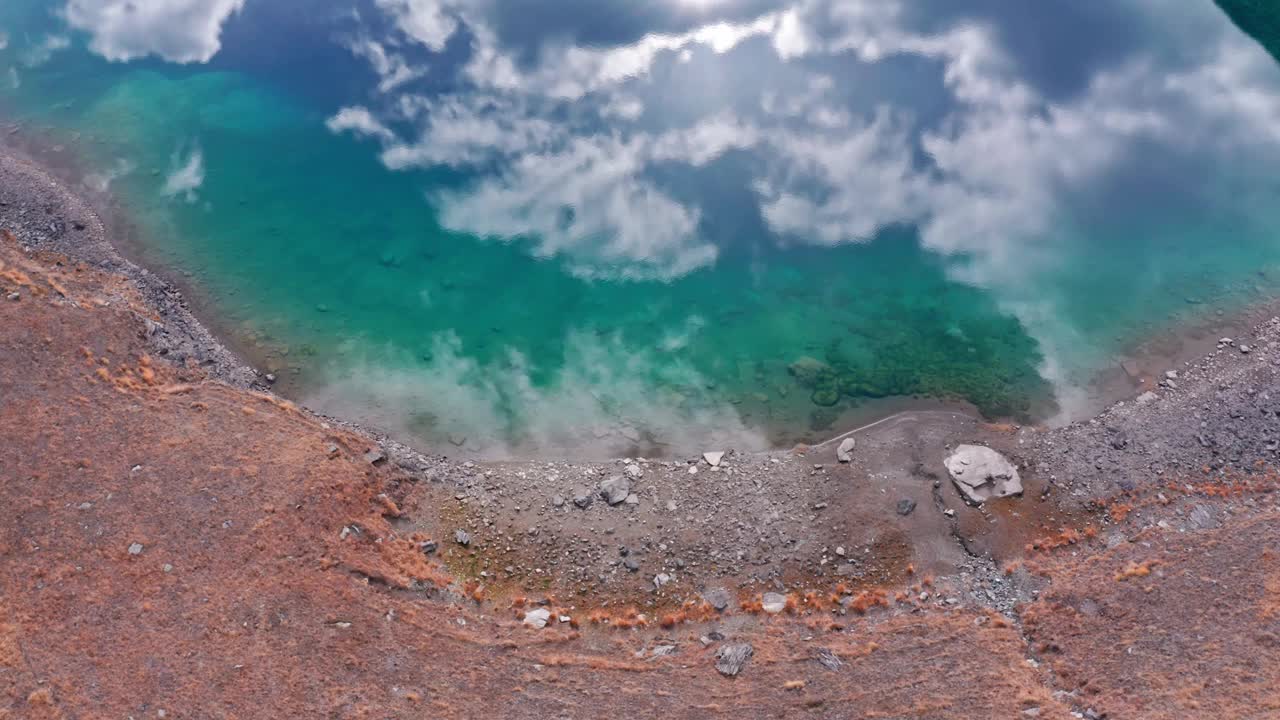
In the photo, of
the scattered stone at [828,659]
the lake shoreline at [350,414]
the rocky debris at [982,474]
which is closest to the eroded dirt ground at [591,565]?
the scattered stone at [828,659]

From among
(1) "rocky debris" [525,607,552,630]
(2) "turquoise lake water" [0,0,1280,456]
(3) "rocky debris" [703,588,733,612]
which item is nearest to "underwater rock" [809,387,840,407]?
(2) "turquoise lake water" [0,0,1280,456]

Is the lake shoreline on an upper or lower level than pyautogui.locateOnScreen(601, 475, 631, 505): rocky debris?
upper

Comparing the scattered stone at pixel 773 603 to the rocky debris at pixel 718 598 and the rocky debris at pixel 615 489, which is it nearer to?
the rocky debris at pixel 718 598

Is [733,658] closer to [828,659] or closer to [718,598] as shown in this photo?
[718,598]

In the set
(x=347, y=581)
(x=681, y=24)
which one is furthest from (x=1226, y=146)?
(x=347, y=581)

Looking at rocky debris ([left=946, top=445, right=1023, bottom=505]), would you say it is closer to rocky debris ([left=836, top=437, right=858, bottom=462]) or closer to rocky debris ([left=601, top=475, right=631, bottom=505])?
rocky debris ([left=836, top=437, right=858, bottom=462])

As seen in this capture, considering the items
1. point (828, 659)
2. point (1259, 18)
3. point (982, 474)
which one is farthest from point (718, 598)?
point (1259, 18)
